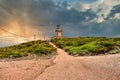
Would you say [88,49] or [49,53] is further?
[49,53]

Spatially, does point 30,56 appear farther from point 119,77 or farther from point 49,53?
point 119,77

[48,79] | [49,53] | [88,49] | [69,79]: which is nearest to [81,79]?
[69,79]

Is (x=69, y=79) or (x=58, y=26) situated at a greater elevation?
(x=58, y=26)

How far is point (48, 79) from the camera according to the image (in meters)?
20.0

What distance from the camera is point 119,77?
64.0 feet

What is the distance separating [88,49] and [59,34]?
5982cm

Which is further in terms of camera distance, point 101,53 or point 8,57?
point 8,57

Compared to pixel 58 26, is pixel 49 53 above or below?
below

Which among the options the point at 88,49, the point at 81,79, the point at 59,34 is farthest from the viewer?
the point at 59,34

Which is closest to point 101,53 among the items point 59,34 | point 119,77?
point 119,77

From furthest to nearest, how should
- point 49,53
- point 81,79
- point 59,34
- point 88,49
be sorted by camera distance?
point 59,34
point 49,53
point 88,49
point 81,79

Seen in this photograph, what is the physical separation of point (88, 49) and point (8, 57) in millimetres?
15344

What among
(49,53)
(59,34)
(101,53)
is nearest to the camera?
(101,53)

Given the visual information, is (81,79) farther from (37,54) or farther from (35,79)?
(37,54)
